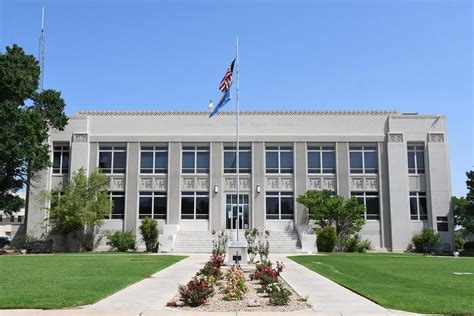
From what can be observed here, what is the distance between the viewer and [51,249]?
3791 centimetres

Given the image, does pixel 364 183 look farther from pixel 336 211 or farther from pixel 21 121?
pixel 21 121

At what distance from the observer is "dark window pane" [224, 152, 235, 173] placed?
134 ft

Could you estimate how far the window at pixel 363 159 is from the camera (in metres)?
40.6

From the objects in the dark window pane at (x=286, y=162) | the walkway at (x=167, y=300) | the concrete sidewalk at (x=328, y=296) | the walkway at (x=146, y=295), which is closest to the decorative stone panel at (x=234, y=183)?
the dark window pane at (x=286, y=162)

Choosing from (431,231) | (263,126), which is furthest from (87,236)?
(431,231)

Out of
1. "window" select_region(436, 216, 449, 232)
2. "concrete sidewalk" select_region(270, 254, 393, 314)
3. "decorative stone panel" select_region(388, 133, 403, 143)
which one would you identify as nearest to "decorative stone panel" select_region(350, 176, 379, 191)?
"decorative stone panel" select_region(388, 133, 403, 143)

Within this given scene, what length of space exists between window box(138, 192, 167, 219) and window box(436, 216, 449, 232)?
2097cm

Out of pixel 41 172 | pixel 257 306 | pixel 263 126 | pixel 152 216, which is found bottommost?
pixel 257 306

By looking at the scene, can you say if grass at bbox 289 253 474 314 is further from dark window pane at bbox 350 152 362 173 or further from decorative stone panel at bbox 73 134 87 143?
decorative stone panel at bbox 73 134 87 143

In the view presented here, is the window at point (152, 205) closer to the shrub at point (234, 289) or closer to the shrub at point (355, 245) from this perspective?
the shrub at point (355, 245)

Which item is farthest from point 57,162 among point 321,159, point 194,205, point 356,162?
point 356,162

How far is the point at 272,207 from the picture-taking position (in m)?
40.2

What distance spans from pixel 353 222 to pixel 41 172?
962 inches

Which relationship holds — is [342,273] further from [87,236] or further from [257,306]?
[87,236]
